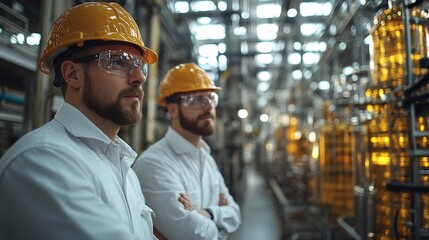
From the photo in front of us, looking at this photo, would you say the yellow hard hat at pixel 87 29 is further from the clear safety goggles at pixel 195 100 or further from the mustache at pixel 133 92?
the clear safety goggles at pixel 195 100

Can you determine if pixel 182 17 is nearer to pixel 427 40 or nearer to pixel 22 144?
pixel 427 40

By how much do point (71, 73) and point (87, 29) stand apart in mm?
170

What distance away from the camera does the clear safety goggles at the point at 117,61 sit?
1.08 meters

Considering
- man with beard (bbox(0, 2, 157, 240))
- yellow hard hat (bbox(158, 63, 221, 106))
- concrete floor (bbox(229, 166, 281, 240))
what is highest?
yellow hard hat (bbox(158, 63, 221, 106))

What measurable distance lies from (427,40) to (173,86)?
152 centimetres

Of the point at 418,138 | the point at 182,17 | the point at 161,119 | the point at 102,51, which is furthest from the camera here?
the point at 182,17

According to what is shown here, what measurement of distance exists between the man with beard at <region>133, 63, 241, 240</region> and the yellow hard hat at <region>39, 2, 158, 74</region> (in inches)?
28.6

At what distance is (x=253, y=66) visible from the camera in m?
10.5

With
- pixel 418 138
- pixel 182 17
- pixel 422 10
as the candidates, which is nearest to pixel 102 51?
pixel 418 138

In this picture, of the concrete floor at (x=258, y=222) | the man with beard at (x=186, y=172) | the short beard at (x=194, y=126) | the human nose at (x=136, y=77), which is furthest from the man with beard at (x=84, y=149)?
the concrete floor at (x=258, y=222)

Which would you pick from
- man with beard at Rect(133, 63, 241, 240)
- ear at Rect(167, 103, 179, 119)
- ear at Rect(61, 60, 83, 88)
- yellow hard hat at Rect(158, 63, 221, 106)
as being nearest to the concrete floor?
man with beard at Rect(133, 63, 241, 240)

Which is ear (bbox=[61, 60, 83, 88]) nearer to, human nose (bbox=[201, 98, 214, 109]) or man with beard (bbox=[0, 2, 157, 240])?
man with beard (bbox=[0, 2, 157, 240])

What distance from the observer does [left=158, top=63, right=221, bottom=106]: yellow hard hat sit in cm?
194

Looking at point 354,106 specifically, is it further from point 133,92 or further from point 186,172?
point 133,92
